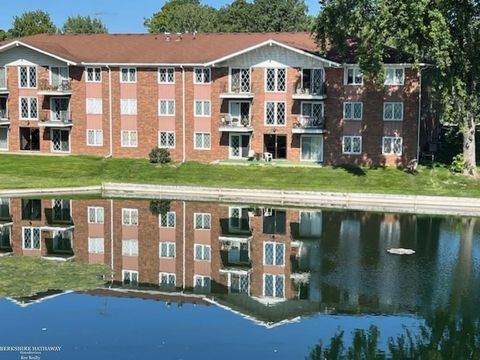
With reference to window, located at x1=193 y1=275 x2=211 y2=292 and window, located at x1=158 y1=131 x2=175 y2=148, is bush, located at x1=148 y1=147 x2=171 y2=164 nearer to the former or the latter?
window, located at x1=158 y1=131 x2=175 y2=148

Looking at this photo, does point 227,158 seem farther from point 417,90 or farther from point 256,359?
point 256,359

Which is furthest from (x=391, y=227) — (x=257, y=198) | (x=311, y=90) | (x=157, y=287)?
(x=311, y=90)

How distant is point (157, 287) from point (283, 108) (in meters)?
30.9

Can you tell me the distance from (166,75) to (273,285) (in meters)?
33.9

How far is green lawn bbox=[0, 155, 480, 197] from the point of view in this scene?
4825 cm

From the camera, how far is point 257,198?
4700cm

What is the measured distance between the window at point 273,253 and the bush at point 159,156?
75.6 feet

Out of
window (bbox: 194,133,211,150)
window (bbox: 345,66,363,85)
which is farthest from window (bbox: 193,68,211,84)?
window (bbox: 345,66,363,85)

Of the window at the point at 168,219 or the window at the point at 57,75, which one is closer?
the window at the point at 168,219

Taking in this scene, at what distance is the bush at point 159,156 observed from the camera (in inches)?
2223

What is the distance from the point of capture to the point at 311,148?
5631 cm

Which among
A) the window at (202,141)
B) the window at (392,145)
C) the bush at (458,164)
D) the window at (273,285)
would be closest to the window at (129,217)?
the window at (273,285)

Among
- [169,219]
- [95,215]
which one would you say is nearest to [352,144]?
[169,219]

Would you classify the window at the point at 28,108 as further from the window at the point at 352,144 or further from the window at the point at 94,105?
the window at the point at 352,144
